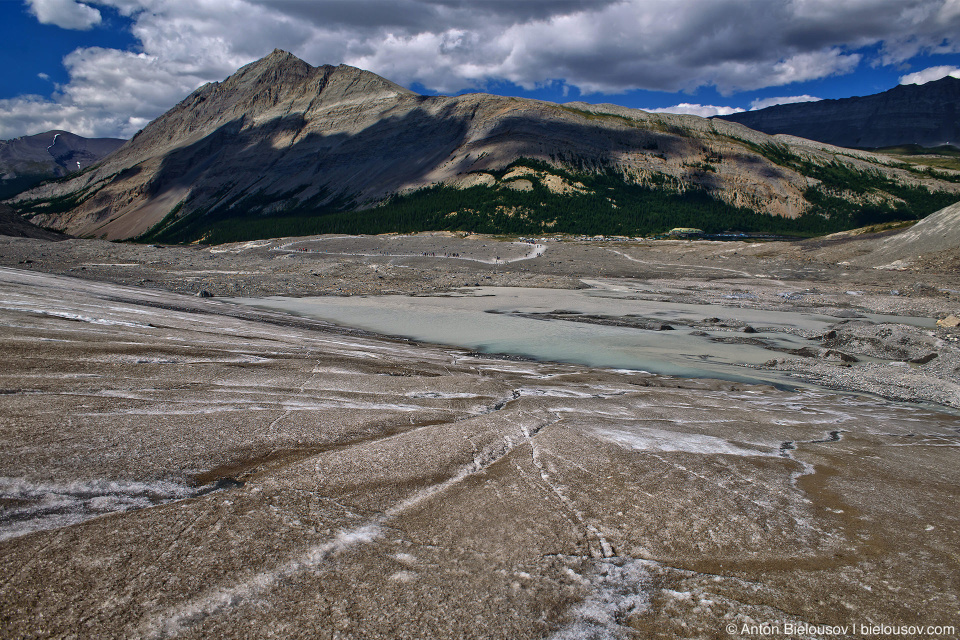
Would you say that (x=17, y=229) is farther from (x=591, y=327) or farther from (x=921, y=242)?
(x=921, y=242)

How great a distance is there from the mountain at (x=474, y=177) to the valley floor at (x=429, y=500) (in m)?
91.0

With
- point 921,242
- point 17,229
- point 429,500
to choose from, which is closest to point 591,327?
point 429,500

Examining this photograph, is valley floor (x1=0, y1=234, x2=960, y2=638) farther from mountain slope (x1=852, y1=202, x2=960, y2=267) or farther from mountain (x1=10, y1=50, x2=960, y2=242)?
mountain (x1=10, y1=50, x2=960, y2=242)

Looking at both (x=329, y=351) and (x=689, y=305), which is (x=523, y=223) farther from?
(x=329, y=351)

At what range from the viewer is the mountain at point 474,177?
4343 inches

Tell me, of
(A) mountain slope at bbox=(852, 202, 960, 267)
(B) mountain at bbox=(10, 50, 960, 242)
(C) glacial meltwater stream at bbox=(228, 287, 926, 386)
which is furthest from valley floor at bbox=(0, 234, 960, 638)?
(B) mountain at bbox=(10, 50, 960, 242)

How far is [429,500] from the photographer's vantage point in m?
4.88

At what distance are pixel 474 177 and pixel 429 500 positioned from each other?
4610 inches

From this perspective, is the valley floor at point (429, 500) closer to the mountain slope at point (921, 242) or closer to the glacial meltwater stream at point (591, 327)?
the glacial meltwater stream at point (591, 327)

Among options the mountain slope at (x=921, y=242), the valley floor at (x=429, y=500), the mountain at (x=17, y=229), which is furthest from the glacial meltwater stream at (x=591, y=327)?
the mountain at (x=17, y=229)

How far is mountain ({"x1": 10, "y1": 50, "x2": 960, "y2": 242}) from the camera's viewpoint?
11031 centimetres

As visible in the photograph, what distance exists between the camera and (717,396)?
1132 centimetres

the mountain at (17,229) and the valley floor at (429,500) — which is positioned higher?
the mountain at (17,229)

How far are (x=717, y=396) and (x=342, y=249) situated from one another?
6008cm
